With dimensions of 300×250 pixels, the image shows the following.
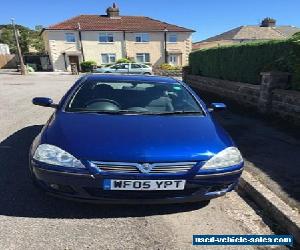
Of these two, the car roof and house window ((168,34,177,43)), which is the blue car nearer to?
the car roof

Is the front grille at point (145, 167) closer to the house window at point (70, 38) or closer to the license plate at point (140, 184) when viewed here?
the license plate at point (140, 184)

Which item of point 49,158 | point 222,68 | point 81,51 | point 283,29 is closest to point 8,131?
point 49,158

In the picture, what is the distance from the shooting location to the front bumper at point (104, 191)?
9.44 ft

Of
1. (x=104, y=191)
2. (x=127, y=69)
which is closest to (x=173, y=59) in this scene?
(x=127, y=69)

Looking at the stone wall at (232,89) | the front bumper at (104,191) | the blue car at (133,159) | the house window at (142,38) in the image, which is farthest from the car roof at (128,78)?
the house window at (142,38)

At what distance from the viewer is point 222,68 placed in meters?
11.3

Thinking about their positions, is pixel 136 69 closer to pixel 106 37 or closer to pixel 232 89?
pixel 106 37

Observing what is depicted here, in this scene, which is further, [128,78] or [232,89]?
[232,89]

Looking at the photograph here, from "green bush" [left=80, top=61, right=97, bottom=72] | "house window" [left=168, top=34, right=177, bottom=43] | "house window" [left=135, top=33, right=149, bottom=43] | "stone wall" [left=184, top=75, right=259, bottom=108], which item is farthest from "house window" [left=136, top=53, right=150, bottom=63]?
"stone wall" [left=184, top=75, right=259, bottom=108]

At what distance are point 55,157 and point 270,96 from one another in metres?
6.05

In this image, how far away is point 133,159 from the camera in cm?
287

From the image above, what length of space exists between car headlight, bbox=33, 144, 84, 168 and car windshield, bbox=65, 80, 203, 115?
35.3 inches

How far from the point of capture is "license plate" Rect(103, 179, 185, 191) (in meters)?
2.86

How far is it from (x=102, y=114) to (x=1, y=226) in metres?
1.62
